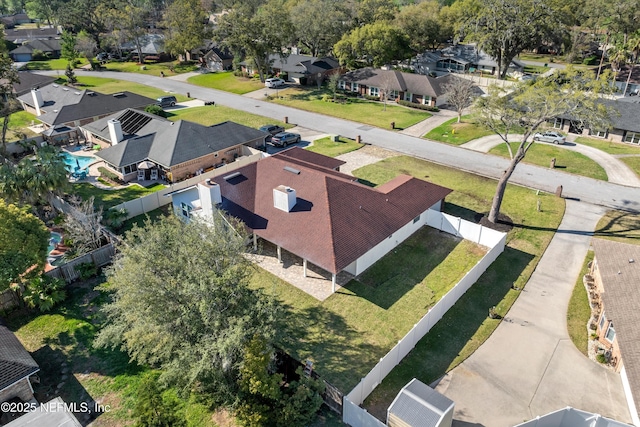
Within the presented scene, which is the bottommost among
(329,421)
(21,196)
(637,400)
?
(329,421)

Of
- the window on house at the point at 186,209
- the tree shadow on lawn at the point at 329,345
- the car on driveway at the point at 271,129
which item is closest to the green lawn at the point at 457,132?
the car on driveway at the point at 271,129

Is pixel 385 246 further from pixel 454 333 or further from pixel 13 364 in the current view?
pixel 13 364

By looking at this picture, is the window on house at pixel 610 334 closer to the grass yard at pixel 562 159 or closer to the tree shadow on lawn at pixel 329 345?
the tree shadow on lawn at pixel 329 345

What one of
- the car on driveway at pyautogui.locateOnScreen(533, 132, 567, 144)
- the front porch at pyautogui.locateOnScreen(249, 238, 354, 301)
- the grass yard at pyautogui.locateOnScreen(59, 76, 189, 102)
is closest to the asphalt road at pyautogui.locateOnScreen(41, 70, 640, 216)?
the grass yard at pyautogui.locateOnScreen(59, 76, 189, 102)

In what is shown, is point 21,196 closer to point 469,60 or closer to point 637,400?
point 637,400

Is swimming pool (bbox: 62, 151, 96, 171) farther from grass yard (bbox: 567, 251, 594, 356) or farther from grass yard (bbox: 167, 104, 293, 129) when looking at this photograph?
grass yard (bbox: 567, 251, 594, 356)

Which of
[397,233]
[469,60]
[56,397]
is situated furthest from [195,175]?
[469,60]
